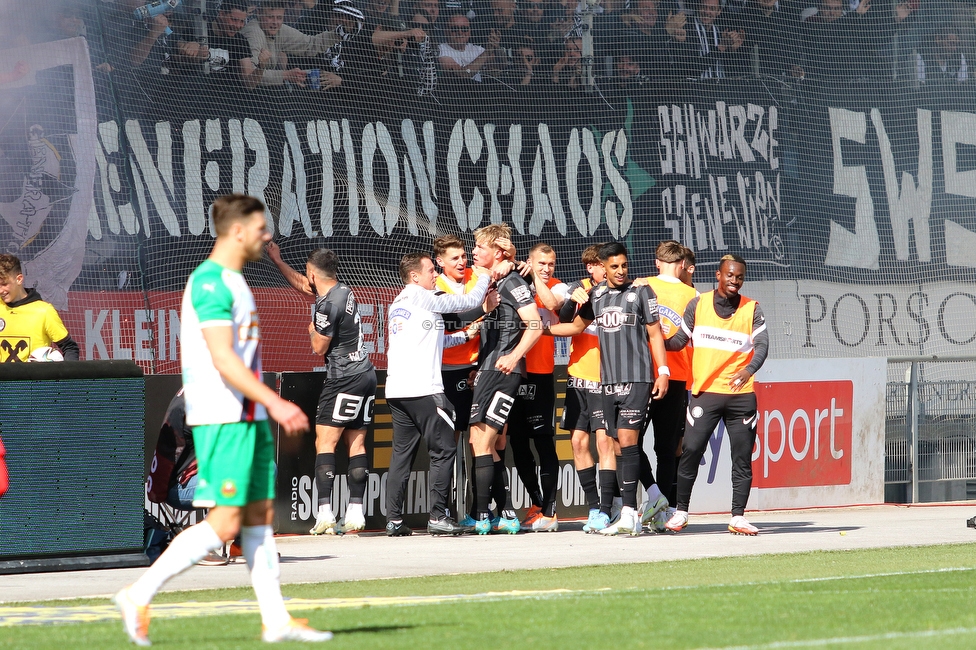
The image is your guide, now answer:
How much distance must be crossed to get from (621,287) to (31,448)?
4716 millimetres

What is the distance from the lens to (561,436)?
12445 mm

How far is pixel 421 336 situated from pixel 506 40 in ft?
21.2

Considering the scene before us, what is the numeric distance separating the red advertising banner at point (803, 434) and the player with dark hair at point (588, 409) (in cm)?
275

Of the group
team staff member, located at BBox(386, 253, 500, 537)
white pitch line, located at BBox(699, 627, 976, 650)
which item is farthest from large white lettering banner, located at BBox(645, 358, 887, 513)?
white pitch line, located at BBox(699, 627, 976, 650)

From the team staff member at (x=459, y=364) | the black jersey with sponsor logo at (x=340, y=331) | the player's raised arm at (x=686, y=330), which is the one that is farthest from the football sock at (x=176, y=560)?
the player's raised arm at (x=686, y=330)

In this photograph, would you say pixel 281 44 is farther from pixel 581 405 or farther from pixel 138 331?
pixel 581 405

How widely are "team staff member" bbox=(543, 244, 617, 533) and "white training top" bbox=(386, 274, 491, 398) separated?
1098 millimetres

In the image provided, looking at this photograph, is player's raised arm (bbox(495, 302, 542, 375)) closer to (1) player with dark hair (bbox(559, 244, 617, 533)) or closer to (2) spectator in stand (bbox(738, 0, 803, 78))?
(1) player with dark hair (bbox(559, 244, 617, 533))

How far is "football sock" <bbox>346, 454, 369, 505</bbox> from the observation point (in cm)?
1085

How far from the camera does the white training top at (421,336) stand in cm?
1041

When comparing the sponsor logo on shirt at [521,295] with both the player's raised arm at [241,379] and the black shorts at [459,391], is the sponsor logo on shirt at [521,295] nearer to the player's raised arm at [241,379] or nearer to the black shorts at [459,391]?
the black shorts at [459,391]

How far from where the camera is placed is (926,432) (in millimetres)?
14383

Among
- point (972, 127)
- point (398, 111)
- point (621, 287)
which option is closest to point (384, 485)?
point (621, 287)

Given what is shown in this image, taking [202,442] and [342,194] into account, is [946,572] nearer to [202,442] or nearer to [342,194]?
[202,442]
